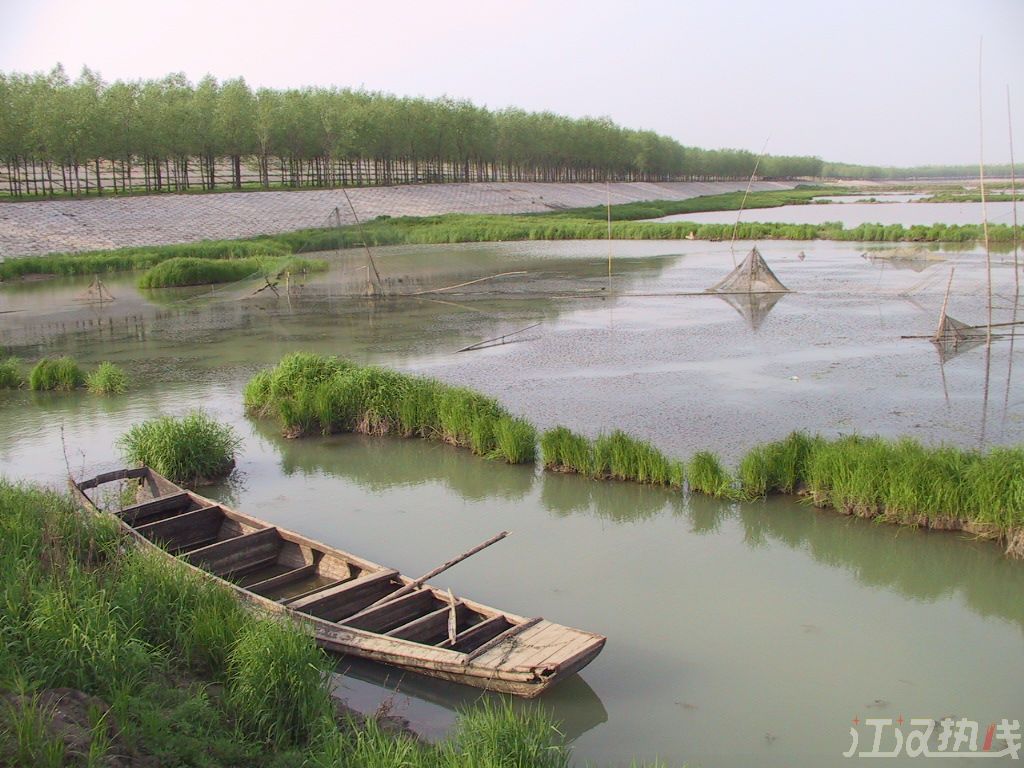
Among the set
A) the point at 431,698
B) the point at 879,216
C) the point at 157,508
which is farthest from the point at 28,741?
the point at 879,216

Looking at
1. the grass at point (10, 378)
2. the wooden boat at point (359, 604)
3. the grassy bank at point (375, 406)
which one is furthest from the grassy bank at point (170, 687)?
the grass at point (10, 378)

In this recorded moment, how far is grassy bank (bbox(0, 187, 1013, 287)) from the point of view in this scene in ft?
113

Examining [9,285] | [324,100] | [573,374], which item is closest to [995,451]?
[573,374]

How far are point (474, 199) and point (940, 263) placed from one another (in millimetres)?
39369

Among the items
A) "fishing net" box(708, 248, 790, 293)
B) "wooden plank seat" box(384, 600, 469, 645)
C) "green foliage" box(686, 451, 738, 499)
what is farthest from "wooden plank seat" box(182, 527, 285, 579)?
"fishing net" box(708, 248, 790, 293)

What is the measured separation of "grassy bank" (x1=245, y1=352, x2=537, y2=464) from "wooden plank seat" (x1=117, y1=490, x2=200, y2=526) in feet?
12.1

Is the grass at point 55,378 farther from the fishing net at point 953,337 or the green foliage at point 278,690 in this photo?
the fishing net at point 953,337

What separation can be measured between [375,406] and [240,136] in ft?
156

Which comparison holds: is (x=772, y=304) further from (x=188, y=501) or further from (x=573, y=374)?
(x=188, y=501)

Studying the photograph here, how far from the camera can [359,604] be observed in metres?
7.05

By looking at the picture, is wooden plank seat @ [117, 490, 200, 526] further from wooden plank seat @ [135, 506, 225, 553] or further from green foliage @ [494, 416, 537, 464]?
green foliage @ [494, 416, 537, 464]

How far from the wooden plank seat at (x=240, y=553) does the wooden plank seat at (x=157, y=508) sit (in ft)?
3.75

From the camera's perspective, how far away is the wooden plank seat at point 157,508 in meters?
8.68

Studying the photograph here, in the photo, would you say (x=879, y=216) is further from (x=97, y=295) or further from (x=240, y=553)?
(x=240, y=553)
